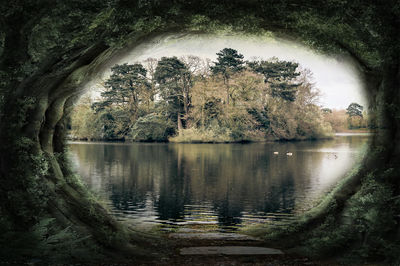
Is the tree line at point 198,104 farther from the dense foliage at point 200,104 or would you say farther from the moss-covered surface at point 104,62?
the moss-covered surface at point 104,62

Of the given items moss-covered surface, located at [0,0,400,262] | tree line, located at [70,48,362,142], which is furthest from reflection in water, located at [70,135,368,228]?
tree line, located at [70,48,362,142]

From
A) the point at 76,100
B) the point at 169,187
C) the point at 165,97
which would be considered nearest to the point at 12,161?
the point at 76,100

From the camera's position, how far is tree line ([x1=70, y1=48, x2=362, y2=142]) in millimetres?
38250

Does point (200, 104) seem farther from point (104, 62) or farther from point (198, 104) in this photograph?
point (104, 62)

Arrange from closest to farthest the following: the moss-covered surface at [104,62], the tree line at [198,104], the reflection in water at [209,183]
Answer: the moss-covered surface at [104,62] < the reflection in water at [209,183] < the tree line at [198,104]

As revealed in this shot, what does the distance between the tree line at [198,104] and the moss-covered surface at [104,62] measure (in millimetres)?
31008

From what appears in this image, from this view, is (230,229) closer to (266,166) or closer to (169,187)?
(169,187)

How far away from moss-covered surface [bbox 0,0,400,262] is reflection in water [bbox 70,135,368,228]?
62.8 inches

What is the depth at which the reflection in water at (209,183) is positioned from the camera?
12828 mm

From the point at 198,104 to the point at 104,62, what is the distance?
104ft

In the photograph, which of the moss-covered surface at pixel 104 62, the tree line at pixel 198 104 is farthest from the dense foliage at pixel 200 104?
the moss-covered surface at pixel 104 62

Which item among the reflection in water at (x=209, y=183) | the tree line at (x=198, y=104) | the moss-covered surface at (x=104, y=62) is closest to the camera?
the moss-covered surface at (x=104, y=62)

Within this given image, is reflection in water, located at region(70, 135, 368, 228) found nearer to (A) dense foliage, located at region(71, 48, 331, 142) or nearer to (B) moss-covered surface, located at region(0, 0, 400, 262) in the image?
(B) moss-covered surface, located at region(0, 0, 400, 262)

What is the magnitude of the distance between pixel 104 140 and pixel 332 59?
120ft
